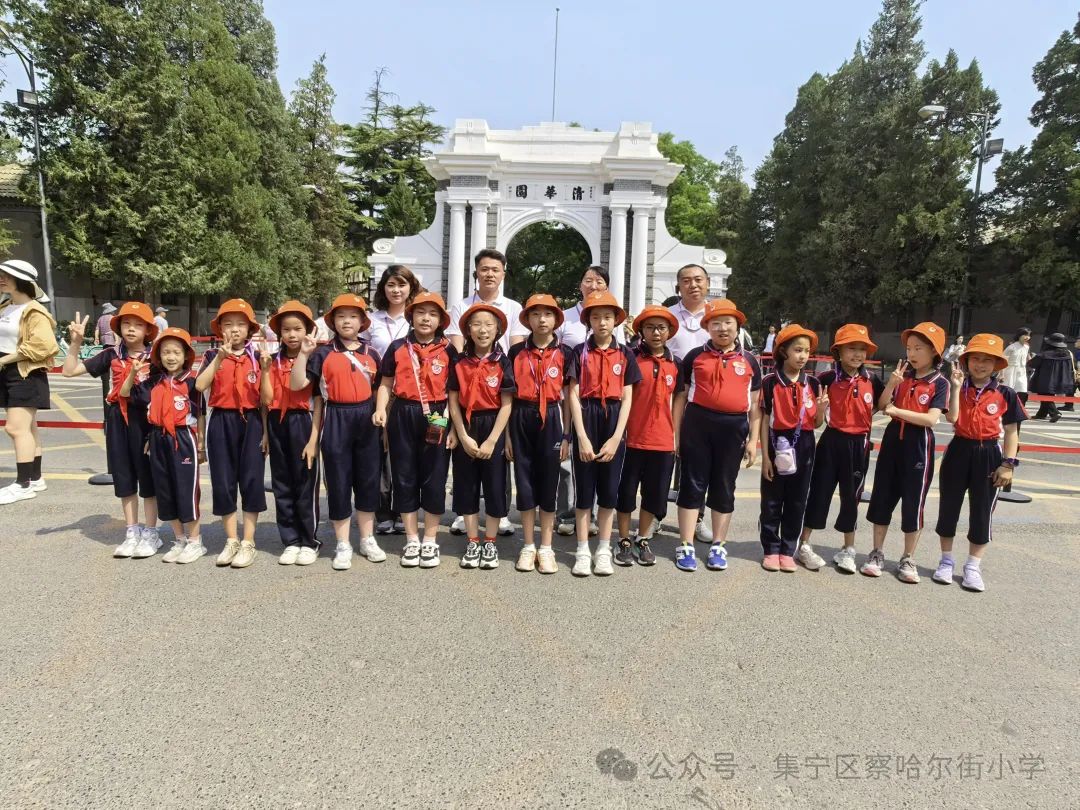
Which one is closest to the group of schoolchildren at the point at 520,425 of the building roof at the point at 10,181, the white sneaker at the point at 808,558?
the white sneaker at the point at 808,558

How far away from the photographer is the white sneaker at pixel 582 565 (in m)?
4.13

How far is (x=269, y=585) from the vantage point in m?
3.85

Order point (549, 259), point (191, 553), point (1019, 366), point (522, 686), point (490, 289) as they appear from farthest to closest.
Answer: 1. point (549, 259)
2. point (1019, 366)
3. point (490, 289)
4. point (191, 553)
5. point (522, 686)

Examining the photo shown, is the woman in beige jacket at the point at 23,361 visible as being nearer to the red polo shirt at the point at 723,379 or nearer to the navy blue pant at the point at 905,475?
the red polo shirt at the point at 723,379

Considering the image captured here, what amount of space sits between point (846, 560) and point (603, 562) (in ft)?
5.40

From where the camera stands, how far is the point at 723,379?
4.19m

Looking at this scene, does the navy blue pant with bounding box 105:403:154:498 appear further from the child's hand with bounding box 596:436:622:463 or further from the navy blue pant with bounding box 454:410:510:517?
the child's hand with bounding box 596:436:622:463

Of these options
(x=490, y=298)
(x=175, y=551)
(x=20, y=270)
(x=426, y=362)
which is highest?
(x=20, y=270)

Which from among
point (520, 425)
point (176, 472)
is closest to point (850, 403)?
point (520, 425)

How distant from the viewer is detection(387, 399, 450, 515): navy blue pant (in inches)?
164

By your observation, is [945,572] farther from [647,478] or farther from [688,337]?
[688,337]

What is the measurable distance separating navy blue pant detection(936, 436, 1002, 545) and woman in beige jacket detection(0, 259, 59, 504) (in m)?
6.73

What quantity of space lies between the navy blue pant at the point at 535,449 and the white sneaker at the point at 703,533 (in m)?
1.38

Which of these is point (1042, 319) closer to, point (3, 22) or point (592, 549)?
point (592, 549)
